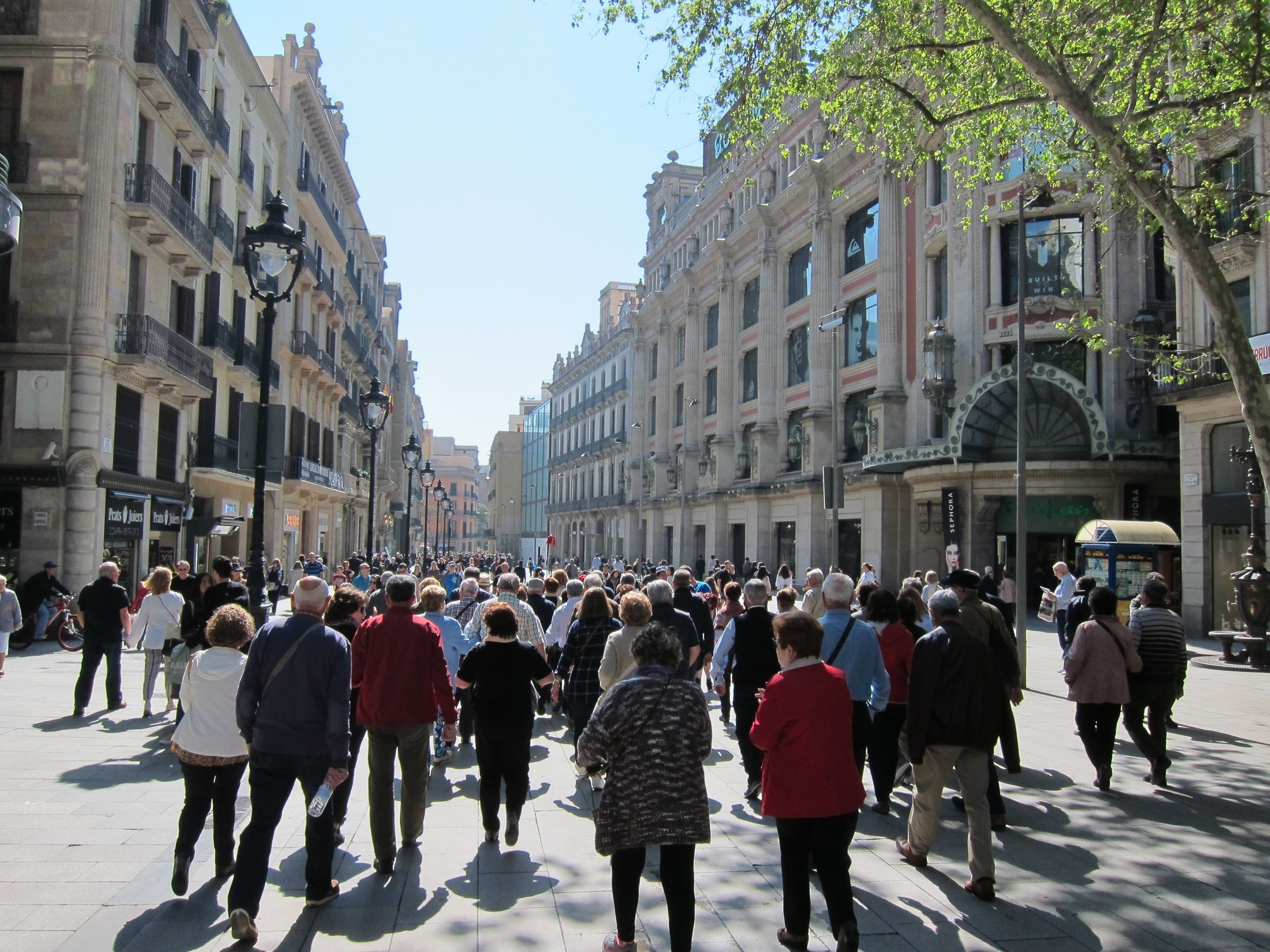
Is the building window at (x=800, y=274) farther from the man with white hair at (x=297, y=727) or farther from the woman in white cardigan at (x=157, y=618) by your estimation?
the man with white hair at (x=297, y=727)

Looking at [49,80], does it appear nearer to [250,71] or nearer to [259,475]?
[250,71]

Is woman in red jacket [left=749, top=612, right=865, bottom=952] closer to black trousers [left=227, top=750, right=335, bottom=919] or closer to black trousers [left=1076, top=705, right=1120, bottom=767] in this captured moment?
black trousers [left=227, top=750, right=335, bottom=919]

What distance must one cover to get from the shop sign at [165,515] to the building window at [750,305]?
1063 inches

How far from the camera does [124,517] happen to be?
20234mm

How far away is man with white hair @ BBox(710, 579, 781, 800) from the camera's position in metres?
7.78

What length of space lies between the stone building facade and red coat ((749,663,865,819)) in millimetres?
11039

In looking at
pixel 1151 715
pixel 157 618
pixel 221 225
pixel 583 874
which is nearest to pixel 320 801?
pixel 583 874

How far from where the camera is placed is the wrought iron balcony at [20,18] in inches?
752

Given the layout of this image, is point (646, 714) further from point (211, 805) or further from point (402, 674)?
point (211, 805)

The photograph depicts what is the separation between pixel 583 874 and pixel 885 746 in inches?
107

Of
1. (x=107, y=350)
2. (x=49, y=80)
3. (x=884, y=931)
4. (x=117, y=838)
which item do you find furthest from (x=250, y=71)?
(x=884, y=931)

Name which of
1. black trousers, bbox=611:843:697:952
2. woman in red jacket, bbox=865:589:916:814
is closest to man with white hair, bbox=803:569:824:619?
woman in red jacket, bbox=865:589:916:814

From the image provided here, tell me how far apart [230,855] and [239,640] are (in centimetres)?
129

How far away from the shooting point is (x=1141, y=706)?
8.34 metres
